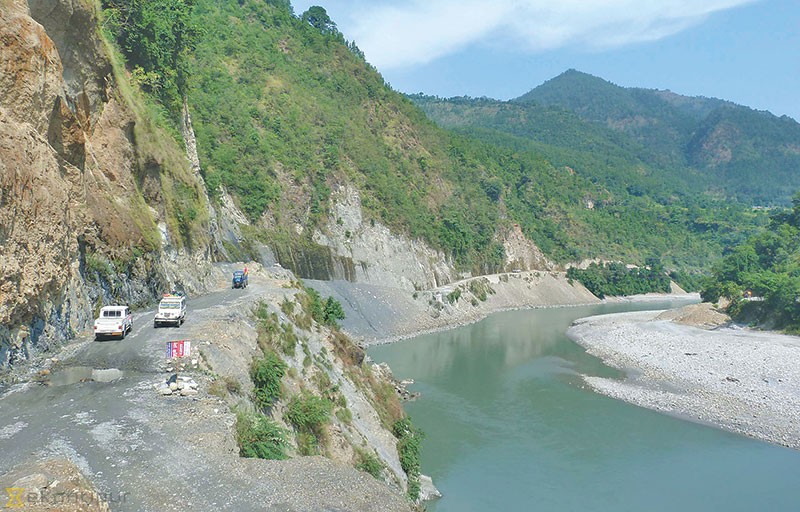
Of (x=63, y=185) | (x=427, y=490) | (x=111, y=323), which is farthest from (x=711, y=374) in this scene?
(x=63, y=185)

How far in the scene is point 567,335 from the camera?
229 feet

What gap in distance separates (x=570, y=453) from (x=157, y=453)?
25756mm

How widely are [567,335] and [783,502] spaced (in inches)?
1743

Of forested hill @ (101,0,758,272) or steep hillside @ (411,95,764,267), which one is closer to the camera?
forested hill @ (101,0,758,272)

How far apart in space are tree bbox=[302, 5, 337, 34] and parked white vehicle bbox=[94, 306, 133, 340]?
110066 millimetres

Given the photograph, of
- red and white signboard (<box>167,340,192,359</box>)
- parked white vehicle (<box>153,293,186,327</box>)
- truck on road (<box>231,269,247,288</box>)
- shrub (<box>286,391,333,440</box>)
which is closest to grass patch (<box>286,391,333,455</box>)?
shrub (<box>286,391,333,440</box>)

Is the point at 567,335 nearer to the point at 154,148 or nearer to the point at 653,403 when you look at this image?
the point at 653,403

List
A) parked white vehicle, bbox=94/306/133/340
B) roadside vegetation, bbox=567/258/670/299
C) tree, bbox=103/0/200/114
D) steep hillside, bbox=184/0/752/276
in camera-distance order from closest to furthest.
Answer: parked white vehicle, bbox=94/306/133/340, tree, bbox=103/0/200/114, steep hillside, bbox=184/0/752/276, roadside vegetation, bbox=567/258/670/299

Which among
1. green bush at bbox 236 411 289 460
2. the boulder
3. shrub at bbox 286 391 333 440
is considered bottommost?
the boulder

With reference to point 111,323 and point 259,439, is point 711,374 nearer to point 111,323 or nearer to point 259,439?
point 259,439

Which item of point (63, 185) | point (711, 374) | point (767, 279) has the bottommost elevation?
point (711, 374)

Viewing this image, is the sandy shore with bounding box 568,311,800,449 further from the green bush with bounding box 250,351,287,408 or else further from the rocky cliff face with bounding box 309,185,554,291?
the green bush with bounding box 250,351,287,408

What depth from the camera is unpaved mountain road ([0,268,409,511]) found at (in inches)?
409

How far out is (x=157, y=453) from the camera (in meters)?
11.6
